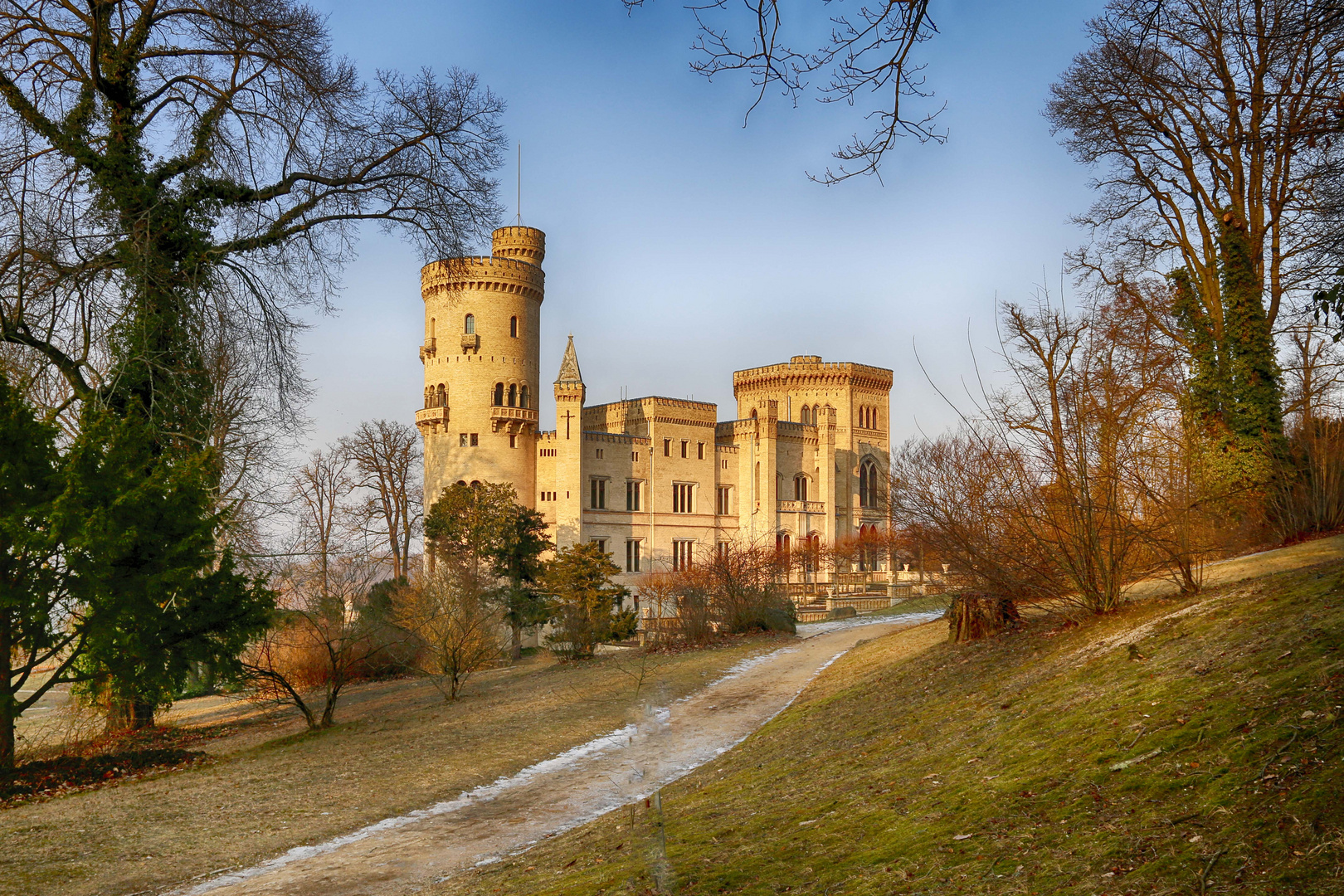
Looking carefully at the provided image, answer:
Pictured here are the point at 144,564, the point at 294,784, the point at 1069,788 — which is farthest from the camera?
the point at 144,564

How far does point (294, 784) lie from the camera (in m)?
10.8

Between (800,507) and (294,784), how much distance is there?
47.3 metres

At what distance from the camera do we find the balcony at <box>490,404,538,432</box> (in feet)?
151

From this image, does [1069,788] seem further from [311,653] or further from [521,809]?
[311,653]

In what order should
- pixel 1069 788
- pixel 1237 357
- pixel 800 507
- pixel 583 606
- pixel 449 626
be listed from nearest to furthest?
1. pixel 1069 788
2. pixel 1237 357
3. pixel 449 626
4. pixel 583 606
5. pixel 800 507

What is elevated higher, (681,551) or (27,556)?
(27,556)

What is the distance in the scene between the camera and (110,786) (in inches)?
438

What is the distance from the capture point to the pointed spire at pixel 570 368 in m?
48.4

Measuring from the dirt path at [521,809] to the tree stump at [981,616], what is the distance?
2998 millimetres

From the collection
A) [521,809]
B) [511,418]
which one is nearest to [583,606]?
[521,809]

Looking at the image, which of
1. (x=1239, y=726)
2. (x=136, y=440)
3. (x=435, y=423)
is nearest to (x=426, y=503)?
(x=435, y=423)

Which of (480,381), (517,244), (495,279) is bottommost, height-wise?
(480,381)

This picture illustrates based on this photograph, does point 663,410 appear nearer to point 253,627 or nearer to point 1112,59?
point 1112,59

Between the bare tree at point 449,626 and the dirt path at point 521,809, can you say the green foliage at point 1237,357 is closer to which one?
the dirt path at point 521,809
